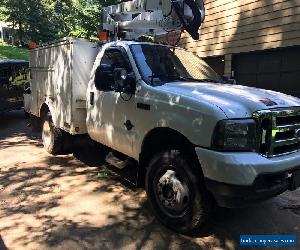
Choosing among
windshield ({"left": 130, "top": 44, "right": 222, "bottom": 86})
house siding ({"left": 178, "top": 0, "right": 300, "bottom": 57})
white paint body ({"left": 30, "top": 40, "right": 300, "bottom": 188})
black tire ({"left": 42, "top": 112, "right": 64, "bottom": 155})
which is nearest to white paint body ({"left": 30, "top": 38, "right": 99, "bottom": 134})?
white paint body ({"left": 30, "top": 40, "right": 300, "bottom": 188})

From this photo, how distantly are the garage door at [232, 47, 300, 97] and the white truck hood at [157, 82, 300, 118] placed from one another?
572 centimetres

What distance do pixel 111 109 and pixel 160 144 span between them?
110 cm

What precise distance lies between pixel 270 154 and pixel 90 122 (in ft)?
10.1

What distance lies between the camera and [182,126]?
13.7ft

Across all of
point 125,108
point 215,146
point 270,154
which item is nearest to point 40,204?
point 125,108

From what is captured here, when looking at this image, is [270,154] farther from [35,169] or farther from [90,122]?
[35,169]

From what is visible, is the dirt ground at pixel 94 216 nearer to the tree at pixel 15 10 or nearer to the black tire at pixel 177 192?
the black tire at pixel 177 192

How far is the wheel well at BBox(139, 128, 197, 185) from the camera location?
14.2 feet

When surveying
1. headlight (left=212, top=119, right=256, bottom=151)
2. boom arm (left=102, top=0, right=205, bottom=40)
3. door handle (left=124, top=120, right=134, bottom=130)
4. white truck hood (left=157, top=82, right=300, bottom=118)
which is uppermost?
boom arm (left=102, top=0, right=205, bottom=40)

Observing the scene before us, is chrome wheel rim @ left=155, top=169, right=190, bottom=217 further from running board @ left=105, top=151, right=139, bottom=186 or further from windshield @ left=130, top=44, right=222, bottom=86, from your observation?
windshield @ left=130, top=44, right=222, bottom=86

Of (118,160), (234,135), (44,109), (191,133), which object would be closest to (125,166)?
(118,160)

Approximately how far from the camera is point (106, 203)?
5301 millimetres

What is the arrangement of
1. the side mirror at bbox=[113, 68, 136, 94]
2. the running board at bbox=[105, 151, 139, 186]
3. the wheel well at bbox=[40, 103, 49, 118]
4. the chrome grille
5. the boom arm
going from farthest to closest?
the wheel well at bbox=[40, 103, 49, 118], the boom arm, the running board at bbox=[105, 151, 139, 186], the side mirror at bbox=[113, 68, 136, 94], the chrome grille

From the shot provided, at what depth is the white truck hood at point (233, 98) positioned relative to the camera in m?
3.95
